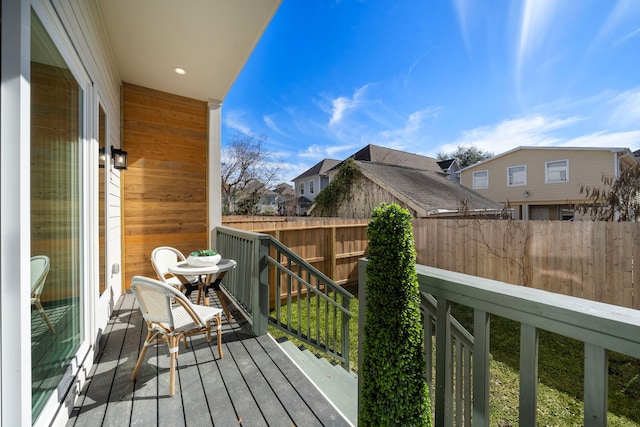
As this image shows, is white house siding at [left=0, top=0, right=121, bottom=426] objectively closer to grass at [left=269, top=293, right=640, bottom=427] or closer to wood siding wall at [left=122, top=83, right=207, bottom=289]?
wood siding wall at [left=122, top=83, right=207, bottom=289]

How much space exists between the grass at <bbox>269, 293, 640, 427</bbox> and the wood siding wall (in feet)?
7.88

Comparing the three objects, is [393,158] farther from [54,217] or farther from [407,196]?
[54,217]

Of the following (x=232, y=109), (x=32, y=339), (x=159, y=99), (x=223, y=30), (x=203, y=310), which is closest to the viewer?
(x=32, y=339)

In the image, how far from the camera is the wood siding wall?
4121 mm

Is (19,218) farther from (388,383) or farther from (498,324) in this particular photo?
(498,324)

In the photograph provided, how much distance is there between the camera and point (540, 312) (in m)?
0.79

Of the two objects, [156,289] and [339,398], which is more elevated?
[156,289]

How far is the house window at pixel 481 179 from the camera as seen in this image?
15200 millimetres

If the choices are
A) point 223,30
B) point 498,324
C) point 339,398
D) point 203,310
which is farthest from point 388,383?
point 498,324

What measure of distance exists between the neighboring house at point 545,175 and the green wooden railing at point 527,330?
1253cm

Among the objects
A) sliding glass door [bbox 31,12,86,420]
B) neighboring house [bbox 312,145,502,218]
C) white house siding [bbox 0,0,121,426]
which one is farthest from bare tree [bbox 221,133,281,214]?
white house siding [bbox 0,0,121,426]

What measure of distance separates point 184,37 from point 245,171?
11913 millimetres

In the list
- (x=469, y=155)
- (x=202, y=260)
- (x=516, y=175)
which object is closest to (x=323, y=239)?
(x=202, y=260)

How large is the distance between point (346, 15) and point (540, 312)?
794cm
